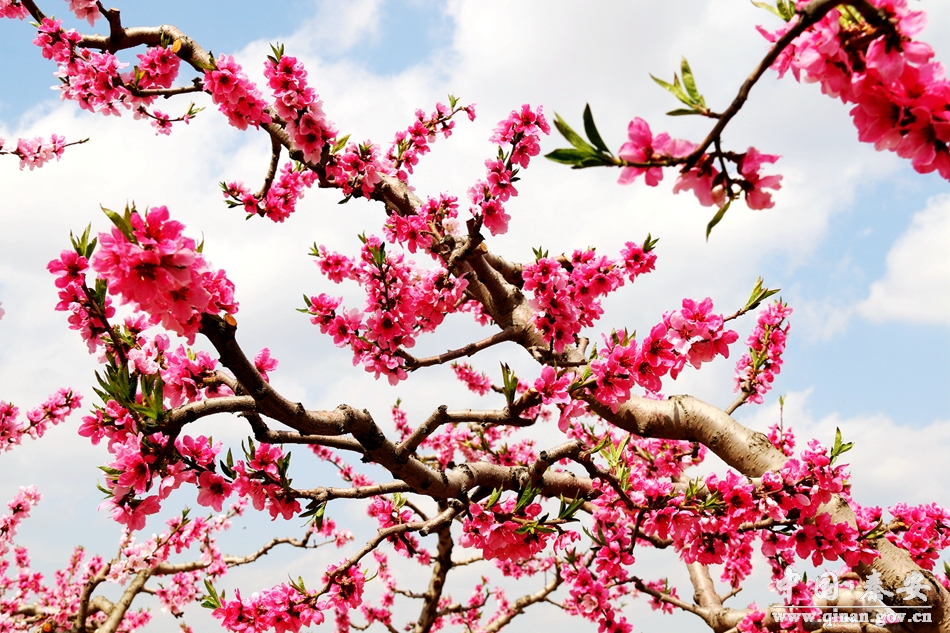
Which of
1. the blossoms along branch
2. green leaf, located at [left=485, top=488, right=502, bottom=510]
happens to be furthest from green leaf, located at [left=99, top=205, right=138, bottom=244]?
green leaf, located at [left=485, top=488, right=502, bottom=510]

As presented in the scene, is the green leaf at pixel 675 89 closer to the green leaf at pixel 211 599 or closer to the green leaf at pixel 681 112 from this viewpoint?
the green leaf at pixel 681 112

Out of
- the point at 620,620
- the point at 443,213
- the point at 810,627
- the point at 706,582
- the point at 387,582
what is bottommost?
the point at 810,627

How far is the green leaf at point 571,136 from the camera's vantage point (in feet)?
4.63

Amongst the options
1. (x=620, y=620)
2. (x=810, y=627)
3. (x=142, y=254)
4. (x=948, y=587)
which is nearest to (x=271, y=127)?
(x=142, y=254)

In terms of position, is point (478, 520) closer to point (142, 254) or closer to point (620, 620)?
point (142, 254)

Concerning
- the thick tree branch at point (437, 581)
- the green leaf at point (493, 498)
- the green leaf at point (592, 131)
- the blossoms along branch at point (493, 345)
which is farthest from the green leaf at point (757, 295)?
the thick tree branch at point (437, 581)

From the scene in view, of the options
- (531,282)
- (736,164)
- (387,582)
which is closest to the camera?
(736,164)

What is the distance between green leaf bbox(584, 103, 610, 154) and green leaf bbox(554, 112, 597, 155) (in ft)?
0.05

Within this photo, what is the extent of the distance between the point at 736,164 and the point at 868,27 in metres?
0.40

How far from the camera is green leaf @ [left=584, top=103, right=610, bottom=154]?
4.60 ft

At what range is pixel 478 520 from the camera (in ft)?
9.53

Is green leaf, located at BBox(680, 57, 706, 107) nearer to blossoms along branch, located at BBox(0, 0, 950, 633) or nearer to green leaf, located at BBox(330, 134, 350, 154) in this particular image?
blossoms along branch, located at BBox(0, 0, 950, 633)

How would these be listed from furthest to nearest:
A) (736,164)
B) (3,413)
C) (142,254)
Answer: (3,413) → (142,254) → (736,164)

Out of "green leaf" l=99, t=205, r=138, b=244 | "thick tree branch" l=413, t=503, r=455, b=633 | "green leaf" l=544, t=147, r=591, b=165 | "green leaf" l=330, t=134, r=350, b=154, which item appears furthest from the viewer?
"thick tree branch" l=413, t=503, r=455, b=633
